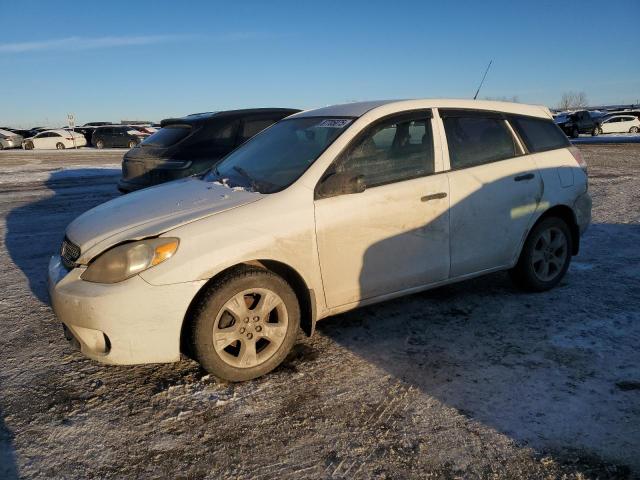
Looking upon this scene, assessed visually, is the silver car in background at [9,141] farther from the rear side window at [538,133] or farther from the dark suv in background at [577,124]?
the rear side window at [538,133]

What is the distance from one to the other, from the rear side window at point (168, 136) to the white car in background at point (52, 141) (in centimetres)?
3077

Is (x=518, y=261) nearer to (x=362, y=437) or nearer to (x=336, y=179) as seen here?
(x=336, y=179)

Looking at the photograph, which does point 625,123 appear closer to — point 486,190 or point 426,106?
point 486,190

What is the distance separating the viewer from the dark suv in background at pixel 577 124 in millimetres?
33219

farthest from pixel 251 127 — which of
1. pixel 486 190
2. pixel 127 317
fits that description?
pixel 127 317

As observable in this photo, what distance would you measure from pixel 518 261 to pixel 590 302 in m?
0.67

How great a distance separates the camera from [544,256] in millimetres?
4543

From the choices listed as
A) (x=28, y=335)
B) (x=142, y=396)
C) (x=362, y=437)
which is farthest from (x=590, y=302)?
(x=28, y=335)

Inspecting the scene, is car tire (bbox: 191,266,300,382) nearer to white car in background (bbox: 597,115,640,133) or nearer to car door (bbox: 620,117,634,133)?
white car in background (bbox: 597,115,640,133)

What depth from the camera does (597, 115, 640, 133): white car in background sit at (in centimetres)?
3462

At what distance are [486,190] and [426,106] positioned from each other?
32.1 inches

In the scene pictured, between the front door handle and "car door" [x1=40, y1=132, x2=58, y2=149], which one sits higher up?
"car door" [x1=40, y1=132, x2=58, y2=149]

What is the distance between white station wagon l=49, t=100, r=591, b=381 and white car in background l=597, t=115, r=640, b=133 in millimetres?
35104

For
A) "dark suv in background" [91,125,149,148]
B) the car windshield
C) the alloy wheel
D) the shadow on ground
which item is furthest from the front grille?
"dark suv in background" [91,125,149,148]
